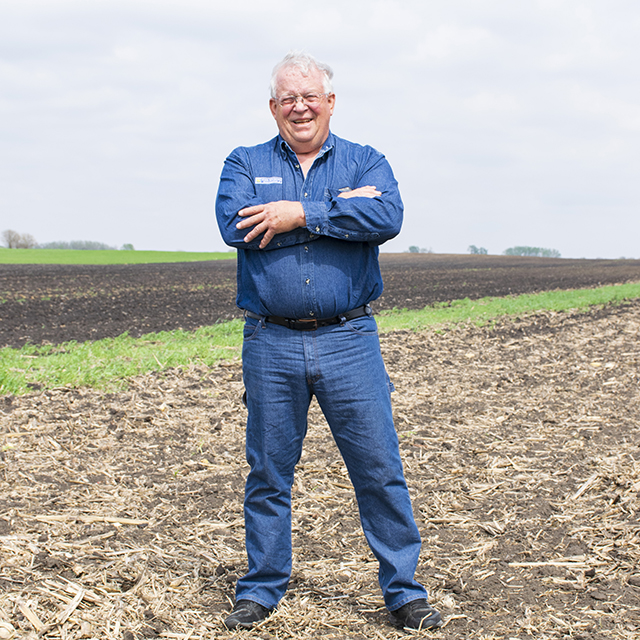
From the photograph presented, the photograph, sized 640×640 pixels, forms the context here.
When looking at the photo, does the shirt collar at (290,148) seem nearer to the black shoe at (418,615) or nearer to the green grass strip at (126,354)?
the black shoe at (418,615)

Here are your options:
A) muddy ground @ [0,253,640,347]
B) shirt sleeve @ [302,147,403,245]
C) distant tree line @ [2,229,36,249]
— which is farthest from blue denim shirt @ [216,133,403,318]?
distant tree line @ [2,229,36,249]

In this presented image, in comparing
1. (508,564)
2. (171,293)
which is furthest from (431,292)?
(508,564)

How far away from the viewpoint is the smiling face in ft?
10.2

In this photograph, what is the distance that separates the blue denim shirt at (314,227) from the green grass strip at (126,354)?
537 centimetres

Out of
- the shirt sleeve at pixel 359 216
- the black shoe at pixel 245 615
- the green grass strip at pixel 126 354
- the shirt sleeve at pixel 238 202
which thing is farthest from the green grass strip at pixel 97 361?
the shirt sleeve at pixel 359 216

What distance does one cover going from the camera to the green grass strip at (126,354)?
811cm

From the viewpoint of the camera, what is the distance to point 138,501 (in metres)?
5.12

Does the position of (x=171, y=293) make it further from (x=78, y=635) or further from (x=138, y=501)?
(x=78, y=635)

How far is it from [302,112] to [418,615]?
2.68 meters

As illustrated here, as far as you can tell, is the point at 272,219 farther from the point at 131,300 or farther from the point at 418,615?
the point at 131,300

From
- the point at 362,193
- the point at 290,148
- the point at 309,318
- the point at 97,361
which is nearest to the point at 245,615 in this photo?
the point at 309,318

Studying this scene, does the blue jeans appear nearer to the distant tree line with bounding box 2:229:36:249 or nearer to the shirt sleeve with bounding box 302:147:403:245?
the shirt sleeve with bounding box 302:147:403:245

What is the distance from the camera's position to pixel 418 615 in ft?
10.8

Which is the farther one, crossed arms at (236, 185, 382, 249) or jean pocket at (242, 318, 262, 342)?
jean pocket at (242, 318, 262, 342)
